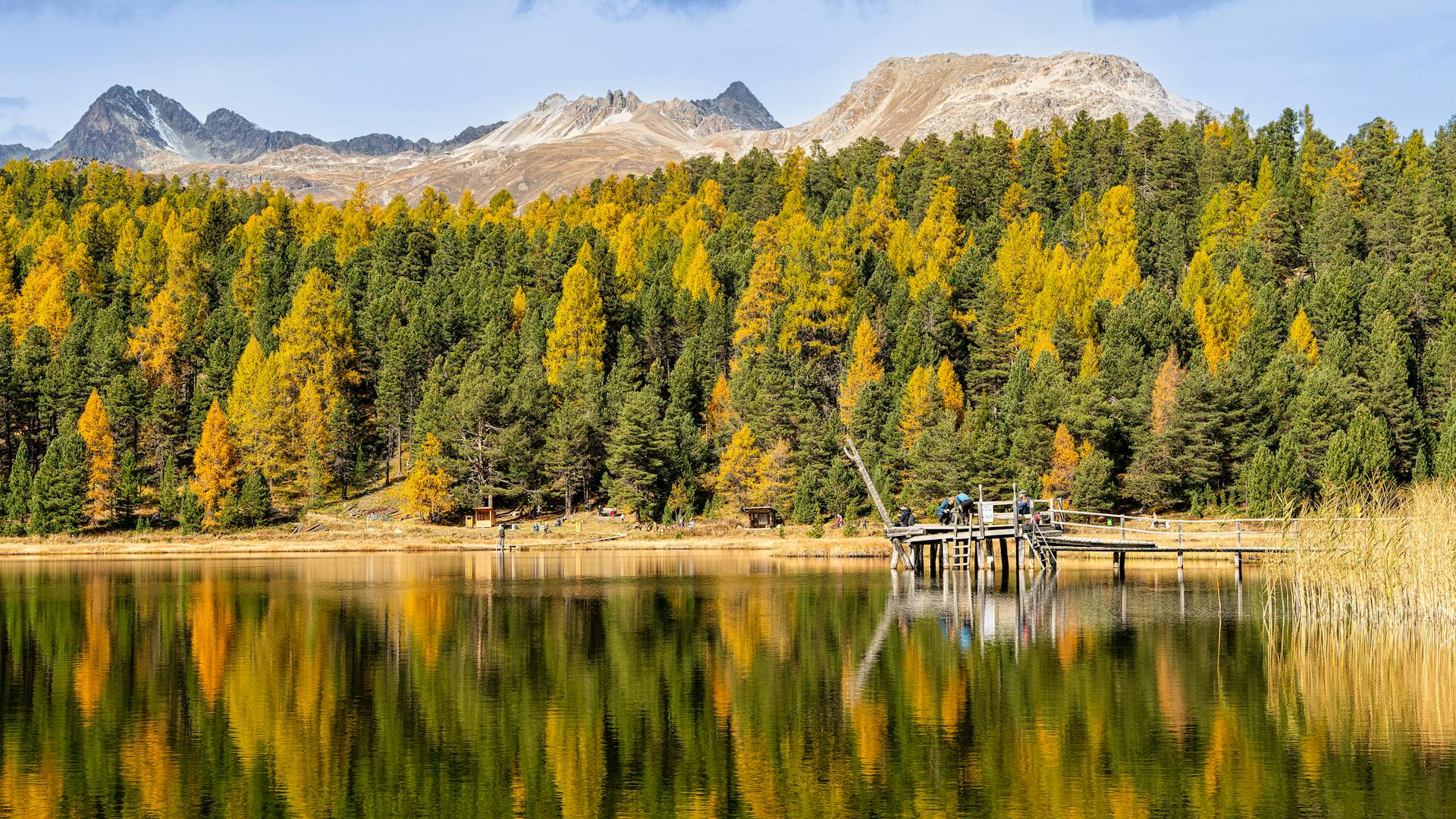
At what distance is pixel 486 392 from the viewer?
11056 cm

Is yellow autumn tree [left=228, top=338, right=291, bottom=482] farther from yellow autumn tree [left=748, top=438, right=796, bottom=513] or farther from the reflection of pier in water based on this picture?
the reflection of pier in water

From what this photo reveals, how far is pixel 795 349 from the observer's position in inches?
4722

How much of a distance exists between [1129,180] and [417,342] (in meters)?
85.0

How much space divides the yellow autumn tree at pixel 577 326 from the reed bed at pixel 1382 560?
3505 inches

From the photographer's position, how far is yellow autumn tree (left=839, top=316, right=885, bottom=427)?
4313 inches

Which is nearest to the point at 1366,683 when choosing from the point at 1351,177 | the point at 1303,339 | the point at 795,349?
the point at 1303,339

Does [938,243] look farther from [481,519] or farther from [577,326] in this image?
[481,519]

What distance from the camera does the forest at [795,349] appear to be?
94688mm

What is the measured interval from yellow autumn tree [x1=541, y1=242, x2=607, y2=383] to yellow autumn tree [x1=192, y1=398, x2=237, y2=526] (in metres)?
28.0

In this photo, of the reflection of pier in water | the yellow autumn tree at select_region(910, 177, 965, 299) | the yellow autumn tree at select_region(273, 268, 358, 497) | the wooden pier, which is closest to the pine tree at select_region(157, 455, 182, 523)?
the yellow autumn tree at select_region(273, 268, 358, 497)

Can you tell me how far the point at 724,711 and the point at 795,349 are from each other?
9267cm

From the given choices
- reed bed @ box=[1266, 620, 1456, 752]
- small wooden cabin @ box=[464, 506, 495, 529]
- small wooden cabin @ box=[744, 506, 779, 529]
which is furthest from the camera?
small wooden cabin @ box=[464, 506, 495, 529]

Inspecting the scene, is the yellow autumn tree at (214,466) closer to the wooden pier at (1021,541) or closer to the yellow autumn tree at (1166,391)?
the wooden pier at (1021,541)

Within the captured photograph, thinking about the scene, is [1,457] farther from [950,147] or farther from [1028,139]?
[1028,139]
